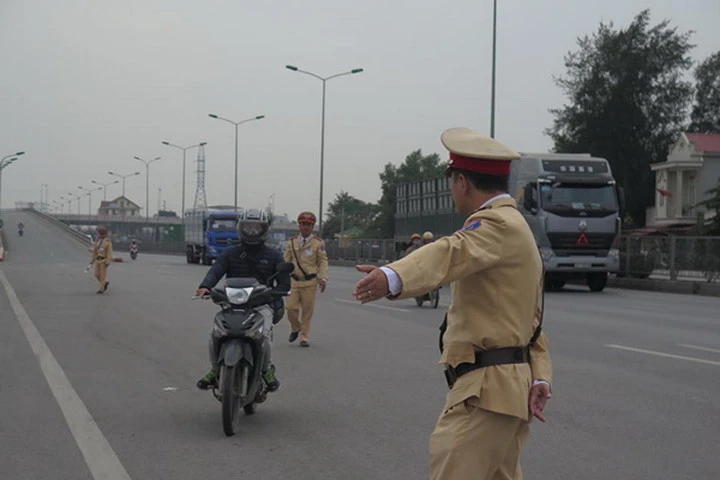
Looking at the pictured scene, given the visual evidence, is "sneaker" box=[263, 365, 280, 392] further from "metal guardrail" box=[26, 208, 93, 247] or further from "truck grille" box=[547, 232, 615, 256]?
"metal guardrail" box=[26, 208, 93, 247]

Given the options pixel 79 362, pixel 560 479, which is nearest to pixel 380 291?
pixel 560 479

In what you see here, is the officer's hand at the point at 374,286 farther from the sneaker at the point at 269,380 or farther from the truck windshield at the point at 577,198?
the truck windshield at the point at 577,198

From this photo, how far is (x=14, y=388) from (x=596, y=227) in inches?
753

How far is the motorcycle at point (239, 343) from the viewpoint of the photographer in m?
7.33

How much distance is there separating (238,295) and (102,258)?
1732 centimetres

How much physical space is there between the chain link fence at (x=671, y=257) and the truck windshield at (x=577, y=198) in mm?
1494

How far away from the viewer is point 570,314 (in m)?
18.6

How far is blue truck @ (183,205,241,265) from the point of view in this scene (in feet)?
159

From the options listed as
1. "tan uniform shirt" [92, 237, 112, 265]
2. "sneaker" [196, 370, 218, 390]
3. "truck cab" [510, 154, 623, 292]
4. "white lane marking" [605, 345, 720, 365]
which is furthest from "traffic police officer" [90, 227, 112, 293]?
"sneaker" [196, 370, 218, 390]

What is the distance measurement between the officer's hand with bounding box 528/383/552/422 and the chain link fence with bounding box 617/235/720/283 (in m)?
23.6

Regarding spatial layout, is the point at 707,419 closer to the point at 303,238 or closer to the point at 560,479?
the point at 560,479

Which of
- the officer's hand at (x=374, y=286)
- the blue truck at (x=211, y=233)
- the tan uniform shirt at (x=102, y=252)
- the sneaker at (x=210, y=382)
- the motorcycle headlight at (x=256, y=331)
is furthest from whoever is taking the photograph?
the blue truck at (x=211, y=233)

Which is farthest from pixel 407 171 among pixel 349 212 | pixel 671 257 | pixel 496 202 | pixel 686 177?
pixel 496 202

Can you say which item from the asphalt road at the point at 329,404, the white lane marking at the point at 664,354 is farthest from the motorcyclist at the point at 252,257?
the white lane marking at the point at 664,354
